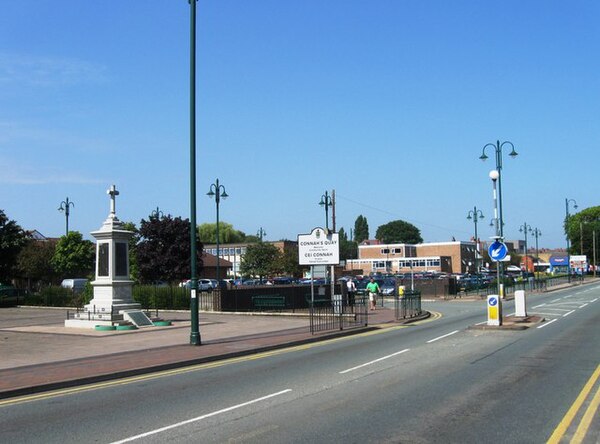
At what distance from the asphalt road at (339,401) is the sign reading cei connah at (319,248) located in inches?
501

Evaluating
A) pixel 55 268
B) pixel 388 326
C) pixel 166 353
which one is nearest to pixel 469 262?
pixel 55 268

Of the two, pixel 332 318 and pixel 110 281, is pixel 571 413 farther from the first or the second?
pixel 110 281

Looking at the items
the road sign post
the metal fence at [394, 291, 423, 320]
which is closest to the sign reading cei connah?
the metal fence at [394, 291, 423, 320]

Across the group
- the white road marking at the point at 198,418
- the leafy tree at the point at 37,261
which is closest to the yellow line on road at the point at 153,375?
the white road marking at the point at 198,418

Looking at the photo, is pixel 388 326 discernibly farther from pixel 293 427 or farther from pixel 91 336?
pixel 293 427

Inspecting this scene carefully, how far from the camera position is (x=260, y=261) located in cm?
8575

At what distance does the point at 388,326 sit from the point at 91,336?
11.2 meters

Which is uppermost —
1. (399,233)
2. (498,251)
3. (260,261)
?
(399,233)

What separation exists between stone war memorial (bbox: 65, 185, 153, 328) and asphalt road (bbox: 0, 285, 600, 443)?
1088 cm

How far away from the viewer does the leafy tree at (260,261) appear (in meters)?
85.8

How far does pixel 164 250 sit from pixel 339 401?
5431cm

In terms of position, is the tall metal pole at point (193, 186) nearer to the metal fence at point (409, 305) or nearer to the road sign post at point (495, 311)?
the road sign post at point (495, 311)

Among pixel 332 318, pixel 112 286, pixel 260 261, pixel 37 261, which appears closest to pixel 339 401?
pixel 332 318

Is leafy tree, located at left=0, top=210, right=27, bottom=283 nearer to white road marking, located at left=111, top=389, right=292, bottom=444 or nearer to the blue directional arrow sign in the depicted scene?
the blue directional arrow sign
